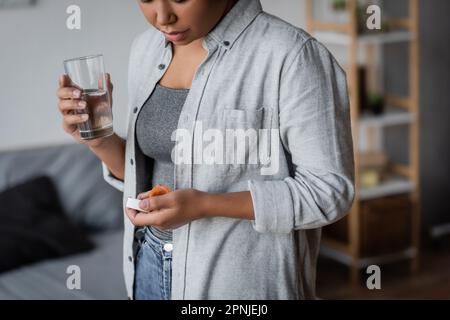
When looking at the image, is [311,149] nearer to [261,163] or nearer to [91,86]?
[261,163]

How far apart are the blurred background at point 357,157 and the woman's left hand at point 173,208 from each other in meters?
0.46

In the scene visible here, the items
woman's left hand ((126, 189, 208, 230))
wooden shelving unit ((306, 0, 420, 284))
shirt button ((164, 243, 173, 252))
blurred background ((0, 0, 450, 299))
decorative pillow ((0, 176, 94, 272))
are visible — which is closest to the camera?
woman's left hand ((126, 189, 208, 230))

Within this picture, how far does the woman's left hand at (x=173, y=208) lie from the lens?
0.82 meters

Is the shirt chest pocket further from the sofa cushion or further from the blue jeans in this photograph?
the sofa cushion

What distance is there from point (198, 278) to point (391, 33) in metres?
1.81

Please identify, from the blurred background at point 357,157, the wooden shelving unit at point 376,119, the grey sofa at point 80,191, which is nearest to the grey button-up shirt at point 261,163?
the blurred background at point 357,157

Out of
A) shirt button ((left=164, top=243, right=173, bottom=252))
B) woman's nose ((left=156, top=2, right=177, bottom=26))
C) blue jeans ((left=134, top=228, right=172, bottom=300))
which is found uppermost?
woman's nose ((left=156, top=2, right=177, bottom=26))

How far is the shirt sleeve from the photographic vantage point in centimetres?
83

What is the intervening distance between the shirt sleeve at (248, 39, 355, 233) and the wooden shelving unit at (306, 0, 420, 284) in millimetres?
1527

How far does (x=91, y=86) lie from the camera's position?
3.03 feet

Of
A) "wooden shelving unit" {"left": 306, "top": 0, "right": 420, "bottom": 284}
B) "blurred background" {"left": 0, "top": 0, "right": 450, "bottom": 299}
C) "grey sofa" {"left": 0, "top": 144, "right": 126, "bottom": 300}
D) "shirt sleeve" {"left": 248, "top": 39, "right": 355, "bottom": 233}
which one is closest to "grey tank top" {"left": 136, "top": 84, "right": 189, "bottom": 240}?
"shirt sleeve" {"left": 248, "top": 39, "right": 355, "bottom": 233}

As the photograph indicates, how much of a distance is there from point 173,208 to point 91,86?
0.21m

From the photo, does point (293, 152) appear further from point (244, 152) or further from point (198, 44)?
point (198, 44)

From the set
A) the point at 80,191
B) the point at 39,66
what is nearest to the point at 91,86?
the point at 39,66
